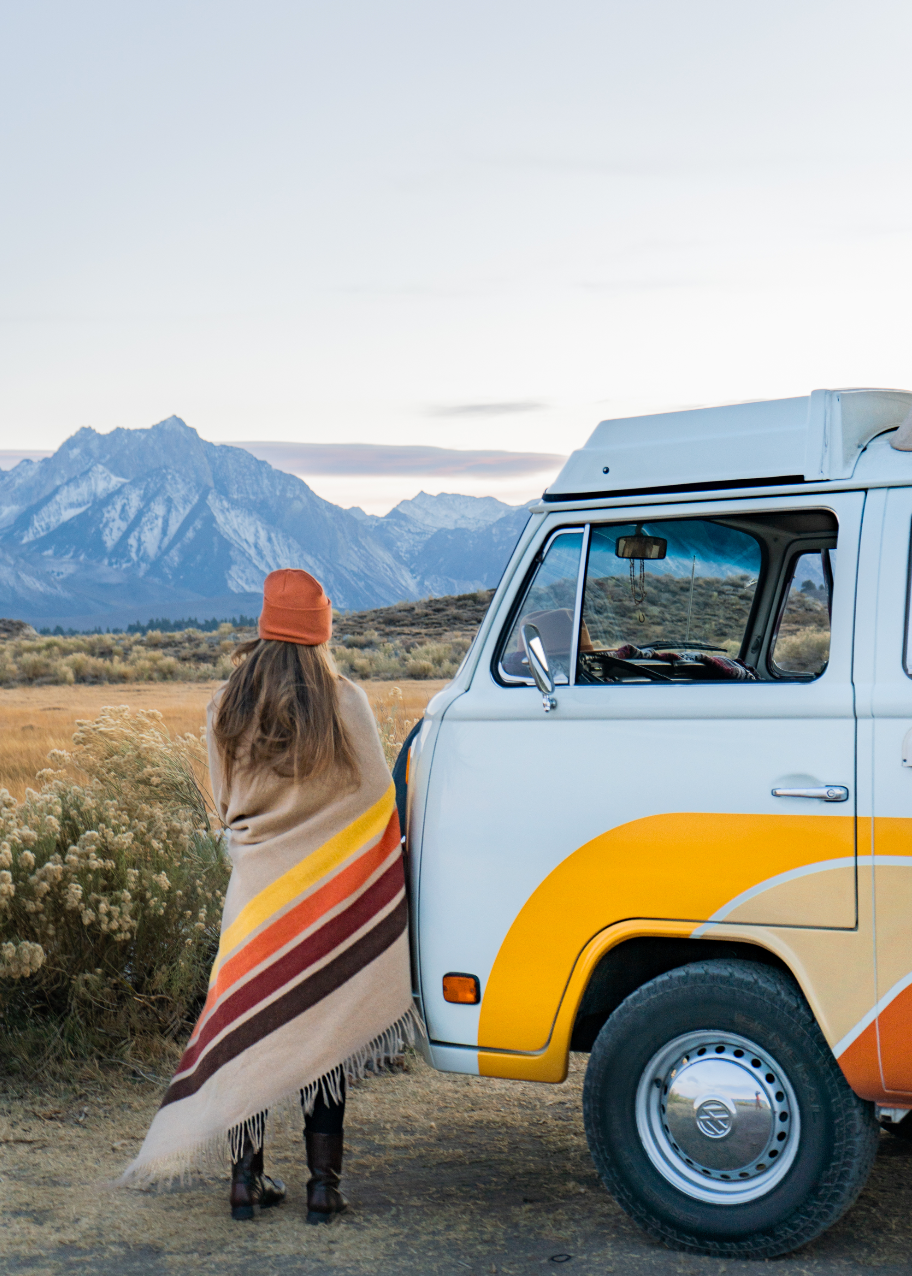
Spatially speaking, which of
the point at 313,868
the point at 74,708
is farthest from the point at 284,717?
the point at 74,708

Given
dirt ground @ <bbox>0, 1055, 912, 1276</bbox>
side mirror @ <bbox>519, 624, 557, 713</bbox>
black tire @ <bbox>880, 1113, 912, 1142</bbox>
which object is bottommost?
dirt ground @ <bbox>0, 1055, 912, 1276</bbox>

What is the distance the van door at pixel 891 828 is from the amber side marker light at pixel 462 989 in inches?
47.9

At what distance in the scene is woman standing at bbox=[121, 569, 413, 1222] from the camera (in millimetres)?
4281

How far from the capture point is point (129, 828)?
6.70 meters

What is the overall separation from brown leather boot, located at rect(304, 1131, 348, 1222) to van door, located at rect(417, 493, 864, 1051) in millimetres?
581

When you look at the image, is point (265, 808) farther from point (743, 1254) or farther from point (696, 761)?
point (743, 1254)

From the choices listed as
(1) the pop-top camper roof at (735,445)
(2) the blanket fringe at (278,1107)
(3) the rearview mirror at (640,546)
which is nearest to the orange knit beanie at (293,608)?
(1) the pop-top camper roof at (735,445)

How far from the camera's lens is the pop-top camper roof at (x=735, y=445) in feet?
13.2

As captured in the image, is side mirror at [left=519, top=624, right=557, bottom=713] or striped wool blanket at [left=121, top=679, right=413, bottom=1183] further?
striped wool blanket at [left=121, top=679, right=413, bottom=1183]

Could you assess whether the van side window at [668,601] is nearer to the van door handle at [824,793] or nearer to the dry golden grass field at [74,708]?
the van door handle at [824,793]

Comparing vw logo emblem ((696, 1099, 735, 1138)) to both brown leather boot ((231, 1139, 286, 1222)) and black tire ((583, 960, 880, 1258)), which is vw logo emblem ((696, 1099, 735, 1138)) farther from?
brown leather boot ((231, 1139, 286, 1222))

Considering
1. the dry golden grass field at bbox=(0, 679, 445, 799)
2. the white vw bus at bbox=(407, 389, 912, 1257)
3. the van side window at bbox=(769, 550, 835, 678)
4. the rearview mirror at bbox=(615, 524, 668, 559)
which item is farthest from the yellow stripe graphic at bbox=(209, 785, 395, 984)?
the dry golden grass field at bbox=(0, 679, 445, 799)

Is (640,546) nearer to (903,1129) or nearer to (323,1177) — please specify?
(323,1177)

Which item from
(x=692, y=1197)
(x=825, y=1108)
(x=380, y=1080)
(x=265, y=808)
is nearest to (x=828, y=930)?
(x=825, y=1108)
